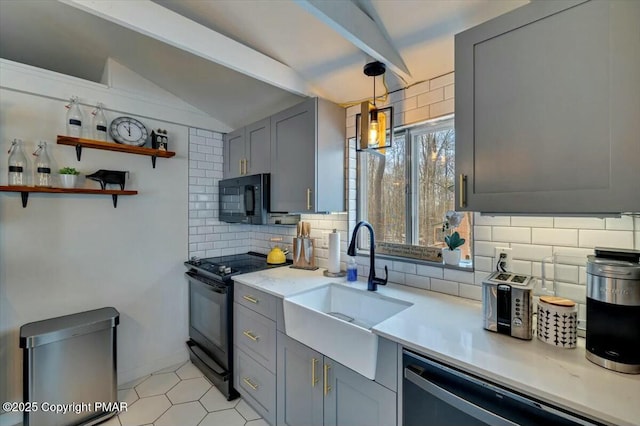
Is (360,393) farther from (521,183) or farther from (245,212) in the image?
(245,212)

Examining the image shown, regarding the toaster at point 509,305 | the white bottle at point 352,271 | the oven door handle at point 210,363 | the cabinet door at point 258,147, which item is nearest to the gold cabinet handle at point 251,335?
the oven door handle at point 210,363

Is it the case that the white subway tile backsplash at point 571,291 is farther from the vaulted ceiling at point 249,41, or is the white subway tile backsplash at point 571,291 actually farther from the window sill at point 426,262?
the vaulted ceiling at point 249,41

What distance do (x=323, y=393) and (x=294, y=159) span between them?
59.4 inches

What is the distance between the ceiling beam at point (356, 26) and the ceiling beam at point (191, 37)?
2.35 feet

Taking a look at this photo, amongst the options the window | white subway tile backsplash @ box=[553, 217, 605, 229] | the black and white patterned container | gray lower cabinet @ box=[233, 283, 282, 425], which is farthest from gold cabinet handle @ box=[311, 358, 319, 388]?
white subway tile backsplash @ box=[553, 217, 605, 229]

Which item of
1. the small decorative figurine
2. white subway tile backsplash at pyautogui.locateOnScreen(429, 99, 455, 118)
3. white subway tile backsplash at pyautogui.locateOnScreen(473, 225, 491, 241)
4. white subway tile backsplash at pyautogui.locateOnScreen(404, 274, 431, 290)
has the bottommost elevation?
white subway tile backsplash at pyautogui.locateOnScreen(404, 274, 431, 290)

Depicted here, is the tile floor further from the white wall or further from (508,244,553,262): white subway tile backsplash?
(508,244,553,262): white subway tile backsplash

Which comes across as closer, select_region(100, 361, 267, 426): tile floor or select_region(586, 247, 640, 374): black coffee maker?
select_region(586, 247, 640, 374): black coffee maker

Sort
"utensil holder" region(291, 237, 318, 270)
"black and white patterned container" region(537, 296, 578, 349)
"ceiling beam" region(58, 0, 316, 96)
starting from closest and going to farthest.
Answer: "black and white patterned container" region(537, 296, 578, 349) < "ceiling beam" region(58, 0, 316, 96) < "utensil holder" region(291, 237, 318, 270)

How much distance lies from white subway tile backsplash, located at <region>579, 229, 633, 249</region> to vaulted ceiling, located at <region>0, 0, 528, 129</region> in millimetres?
1029

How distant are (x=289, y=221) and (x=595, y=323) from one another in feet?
6.99

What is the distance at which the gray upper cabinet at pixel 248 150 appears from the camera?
233 centimetres

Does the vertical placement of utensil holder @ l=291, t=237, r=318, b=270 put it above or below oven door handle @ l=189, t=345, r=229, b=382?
above

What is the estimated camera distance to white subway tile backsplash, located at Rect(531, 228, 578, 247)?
3.99ft
